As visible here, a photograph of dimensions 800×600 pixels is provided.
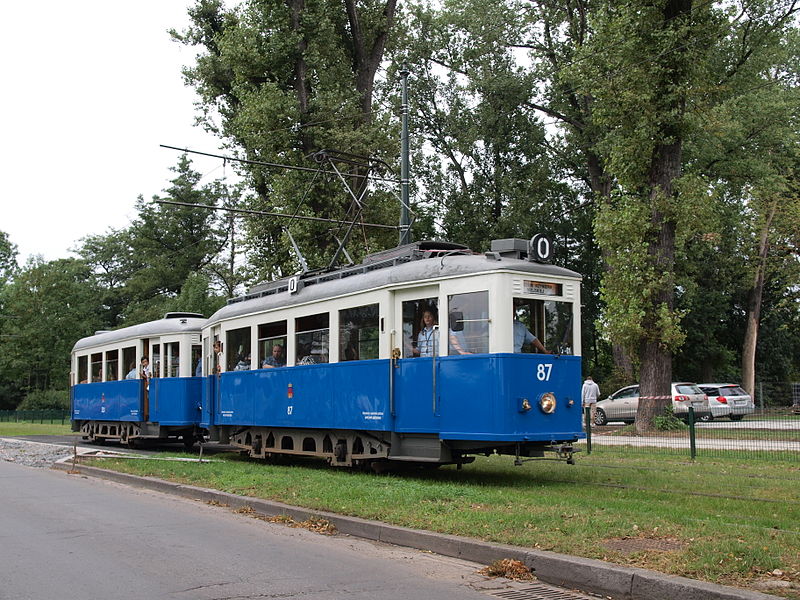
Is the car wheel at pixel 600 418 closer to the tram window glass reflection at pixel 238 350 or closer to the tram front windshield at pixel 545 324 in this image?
the tram window glass reflection at pixel 238 350

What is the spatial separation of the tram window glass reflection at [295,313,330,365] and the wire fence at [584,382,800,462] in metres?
6.11

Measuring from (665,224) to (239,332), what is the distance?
12.7 metres

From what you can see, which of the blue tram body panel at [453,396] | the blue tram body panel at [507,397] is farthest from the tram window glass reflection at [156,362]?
the blue tram body panel at [507,397]

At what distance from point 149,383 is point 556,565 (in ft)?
58.1

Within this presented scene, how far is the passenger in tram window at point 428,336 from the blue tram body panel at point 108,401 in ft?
40.9

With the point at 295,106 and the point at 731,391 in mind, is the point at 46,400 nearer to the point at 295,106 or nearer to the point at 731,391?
the point at 295,106

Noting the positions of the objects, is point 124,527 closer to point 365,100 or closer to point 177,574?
point 177,574

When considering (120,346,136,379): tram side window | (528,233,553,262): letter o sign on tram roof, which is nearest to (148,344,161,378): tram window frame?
(120,346,136,379): tram side window

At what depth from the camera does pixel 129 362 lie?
2439cm

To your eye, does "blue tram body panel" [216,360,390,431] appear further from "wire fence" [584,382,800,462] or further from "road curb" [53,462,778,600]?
"wire fence" [584,382,800,462]

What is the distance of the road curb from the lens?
623cm

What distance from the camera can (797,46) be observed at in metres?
40.4

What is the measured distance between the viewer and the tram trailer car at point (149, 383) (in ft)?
71.0

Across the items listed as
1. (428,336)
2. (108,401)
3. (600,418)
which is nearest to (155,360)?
(108,401)
